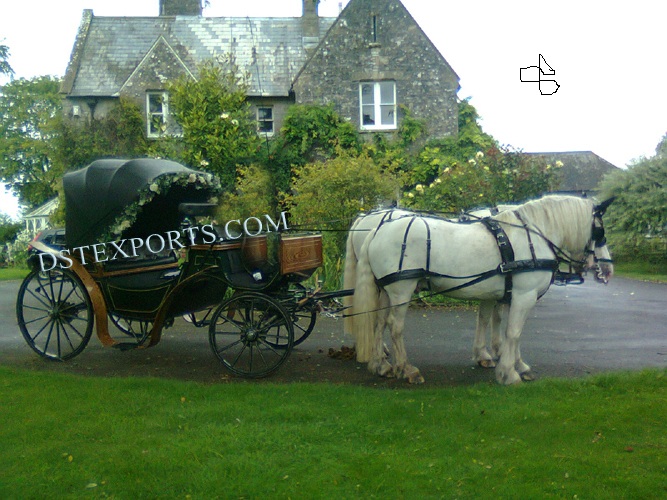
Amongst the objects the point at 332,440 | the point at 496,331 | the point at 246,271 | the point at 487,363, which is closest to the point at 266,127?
the point at 246,271

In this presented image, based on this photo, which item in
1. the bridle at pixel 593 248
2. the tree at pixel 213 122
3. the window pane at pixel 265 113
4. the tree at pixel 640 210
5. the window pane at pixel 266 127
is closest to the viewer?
the bridle at pixel 593 248

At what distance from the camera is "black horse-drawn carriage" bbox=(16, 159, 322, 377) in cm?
775

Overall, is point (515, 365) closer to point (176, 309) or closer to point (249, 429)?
point (249, 429)

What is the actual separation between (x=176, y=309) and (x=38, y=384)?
5.70 feet

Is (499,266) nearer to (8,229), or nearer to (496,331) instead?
(496,331)

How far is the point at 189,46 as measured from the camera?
27.9m

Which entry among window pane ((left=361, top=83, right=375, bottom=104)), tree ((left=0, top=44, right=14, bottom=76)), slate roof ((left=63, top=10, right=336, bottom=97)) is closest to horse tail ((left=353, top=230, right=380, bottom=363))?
window pane ((left=361, top=83, right=375, bottom=104))

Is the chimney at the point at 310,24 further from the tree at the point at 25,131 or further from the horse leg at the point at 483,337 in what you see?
the tree at the point at 25,131

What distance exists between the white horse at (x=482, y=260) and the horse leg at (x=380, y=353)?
11cm

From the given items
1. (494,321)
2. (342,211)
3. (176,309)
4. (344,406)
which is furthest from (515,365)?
(342,211)

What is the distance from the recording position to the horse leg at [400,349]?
24.3 feet

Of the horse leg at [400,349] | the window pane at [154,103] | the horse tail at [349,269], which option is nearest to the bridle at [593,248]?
the horse leg at [400,349]

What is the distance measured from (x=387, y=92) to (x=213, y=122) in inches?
249

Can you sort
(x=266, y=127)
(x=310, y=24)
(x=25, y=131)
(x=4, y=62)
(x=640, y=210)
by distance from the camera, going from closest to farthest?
(x=640, y=210)
(x=266, y=127)
(x=310, y=24)
(x=4, y=62)
(x=25, y=131)
